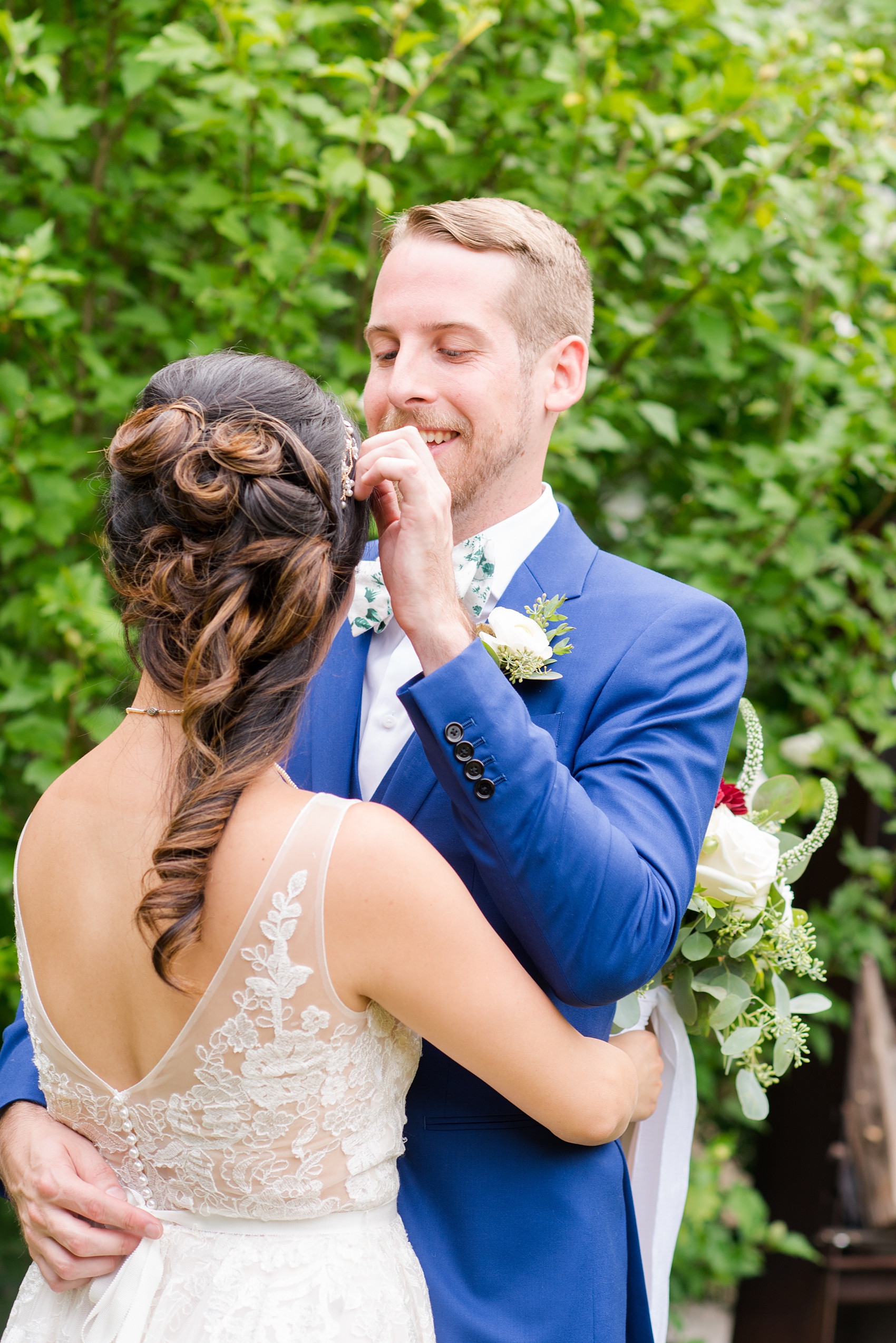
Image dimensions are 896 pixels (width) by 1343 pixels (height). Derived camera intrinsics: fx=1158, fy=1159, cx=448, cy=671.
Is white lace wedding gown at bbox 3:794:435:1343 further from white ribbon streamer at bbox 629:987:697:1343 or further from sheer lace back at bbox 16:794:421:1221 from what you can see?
white ribbon streamer at bbox 629:987:697:1343

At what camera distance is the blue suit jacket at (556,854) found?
1371mm

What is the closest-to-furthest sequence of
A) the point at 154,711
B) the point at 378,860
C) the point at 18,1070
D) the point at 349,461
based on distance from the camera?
1. the point at 378,860
2. the point at 154,711
3. the point at 349,461
4. the point at 18,1070

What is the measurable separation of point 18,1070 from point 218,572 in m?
0.93

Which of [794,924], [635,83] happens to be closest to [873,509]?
[635,83]

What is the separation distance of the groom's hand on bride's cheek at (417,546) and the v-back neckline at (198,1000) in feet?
0.89

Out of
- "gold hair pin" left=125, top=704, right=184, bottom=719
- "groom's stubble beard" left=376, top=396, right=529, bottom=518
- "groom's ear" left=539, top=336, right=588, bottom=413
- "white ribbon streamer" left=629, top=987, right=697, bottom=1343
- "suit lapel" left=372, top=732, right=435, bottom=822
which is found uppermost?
"groom's ear" left=539, top=336, right=588, bottom=413

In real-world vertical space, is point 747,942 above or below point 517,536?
below

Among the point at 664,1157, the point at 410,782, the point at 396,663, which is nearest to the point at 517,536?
the point at 396,663

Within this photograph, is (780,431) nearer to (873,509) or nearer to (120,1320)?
(873,509)

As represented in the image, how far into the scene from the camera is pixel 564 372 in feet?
6.73

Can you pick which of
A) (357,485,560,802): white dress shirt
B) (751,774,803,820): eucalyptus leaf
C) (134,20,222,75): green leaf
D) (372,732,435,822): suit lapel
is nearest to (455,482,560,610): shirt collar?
(357,485,560,802): white dress shirt

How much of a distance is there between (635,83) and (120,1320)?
333 centimetres

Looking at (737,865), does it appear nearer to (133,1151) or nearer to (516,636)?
(516,636)

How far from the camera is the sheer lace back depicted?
1240mm
